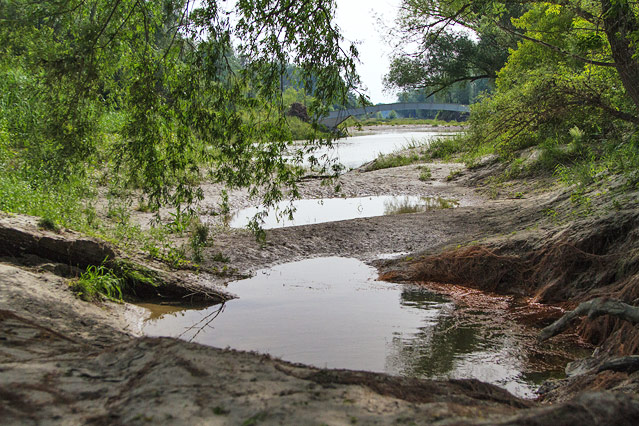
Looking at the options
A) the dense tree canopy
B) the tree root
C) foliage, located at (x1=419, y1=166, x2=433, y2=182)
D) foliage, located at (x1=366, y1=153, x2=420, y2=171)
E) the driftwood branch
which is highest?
the dense tree canopy

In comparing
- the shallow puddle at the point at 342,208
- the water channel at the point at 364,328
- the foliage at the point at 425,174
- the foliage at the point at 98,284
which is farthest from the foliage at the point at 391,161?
the foliage at the point at 98,284

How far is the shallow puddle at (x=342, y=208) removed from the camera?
13.7m

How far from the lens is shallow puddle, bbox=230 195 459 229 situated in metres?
13.7

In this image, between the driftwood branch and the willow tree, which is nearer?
the driftwood branch

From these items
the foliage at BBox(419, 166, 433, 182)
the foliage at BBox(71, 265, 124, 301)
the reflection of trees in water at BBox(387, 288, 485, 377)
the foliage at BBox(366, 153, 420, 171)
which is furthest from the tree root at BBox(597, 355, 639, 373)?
the foliage at BBox(366, 153, 420, 171)

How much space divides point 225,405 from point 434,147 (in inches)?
913

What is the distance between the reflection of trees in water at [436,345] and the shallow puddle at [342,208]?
6.58m

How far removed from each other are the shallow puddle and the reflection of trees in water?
6.58 m

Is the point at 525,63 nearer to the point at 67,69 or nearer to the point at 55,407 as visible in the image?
the point at 67,69

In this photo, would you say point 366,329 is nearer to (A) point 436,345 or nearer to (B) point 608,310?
(A) point 436,345

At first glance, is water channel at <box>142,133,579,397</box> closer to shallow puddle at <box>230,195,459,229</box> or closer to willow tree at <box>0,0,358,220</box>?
willow tree at <box>0,0,358,220</box>

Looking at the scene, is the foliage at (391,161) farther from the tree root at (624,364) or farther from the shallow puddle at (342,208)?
the tree root at (624,364)

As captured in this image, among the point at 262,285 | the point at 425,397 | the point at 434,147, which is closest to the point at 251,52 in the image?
the point at 262,285

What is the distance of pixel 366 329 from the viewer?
6680 mm
